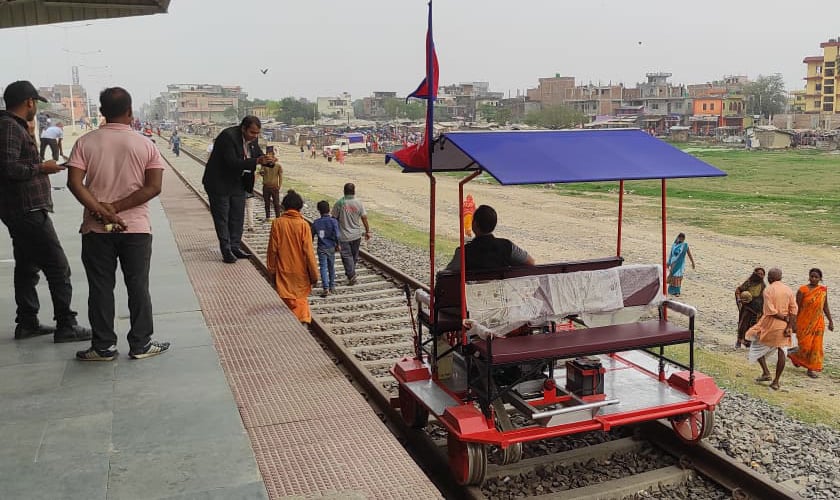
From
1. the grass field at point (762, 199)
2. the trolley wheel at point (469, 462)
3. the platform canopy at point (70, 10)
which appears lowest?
the grass field at point (762, 199)

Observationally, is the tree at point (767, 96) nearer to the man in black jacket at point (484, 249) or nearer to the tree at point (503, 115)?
the tree at point (503, 115)

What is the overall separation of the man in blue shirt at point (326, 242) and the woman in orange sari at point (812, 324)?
6.13 meters

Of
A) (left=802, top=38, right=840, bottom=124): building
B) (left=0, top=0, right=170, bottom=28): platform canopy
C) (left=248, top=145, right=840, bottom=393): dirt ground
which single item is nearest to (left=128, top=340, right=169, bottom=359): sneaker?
(left=248, top=145, right=840, bottom=393): dirt ground

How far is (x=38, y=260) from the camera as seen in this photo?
5.59m

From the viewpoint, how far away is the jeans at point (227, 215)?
9852mm

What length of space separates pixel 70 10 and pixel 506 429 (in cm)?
1442

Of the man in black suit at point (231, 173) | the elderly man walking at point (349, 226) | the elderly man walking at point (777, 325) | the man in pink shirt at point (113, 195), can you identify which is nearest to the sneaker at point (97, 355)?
the man in pink shirt at point (113, 195)

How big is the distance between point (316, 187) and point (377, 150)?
149 ft

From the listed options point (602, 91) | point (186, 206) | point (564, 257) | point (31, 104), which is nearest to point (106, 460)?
point (31, 104)

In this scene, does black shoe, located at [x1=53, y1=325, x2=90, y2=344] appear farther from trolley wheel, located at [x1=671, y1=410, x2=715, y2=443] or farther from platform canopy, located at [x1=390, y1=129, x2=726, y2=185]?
trolley wheel, located at [x1=671, y1=410, x2=715, y2=443]

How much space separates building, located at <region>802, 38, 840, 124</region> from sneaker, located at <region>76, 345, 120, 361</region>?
9454cm

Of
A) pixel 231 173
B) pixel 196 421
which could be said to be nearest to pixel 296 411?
pixel 196 421

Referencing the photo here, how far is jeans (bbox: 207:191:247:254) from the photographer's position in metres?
9.85

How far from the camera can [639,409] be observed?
16.5ft
